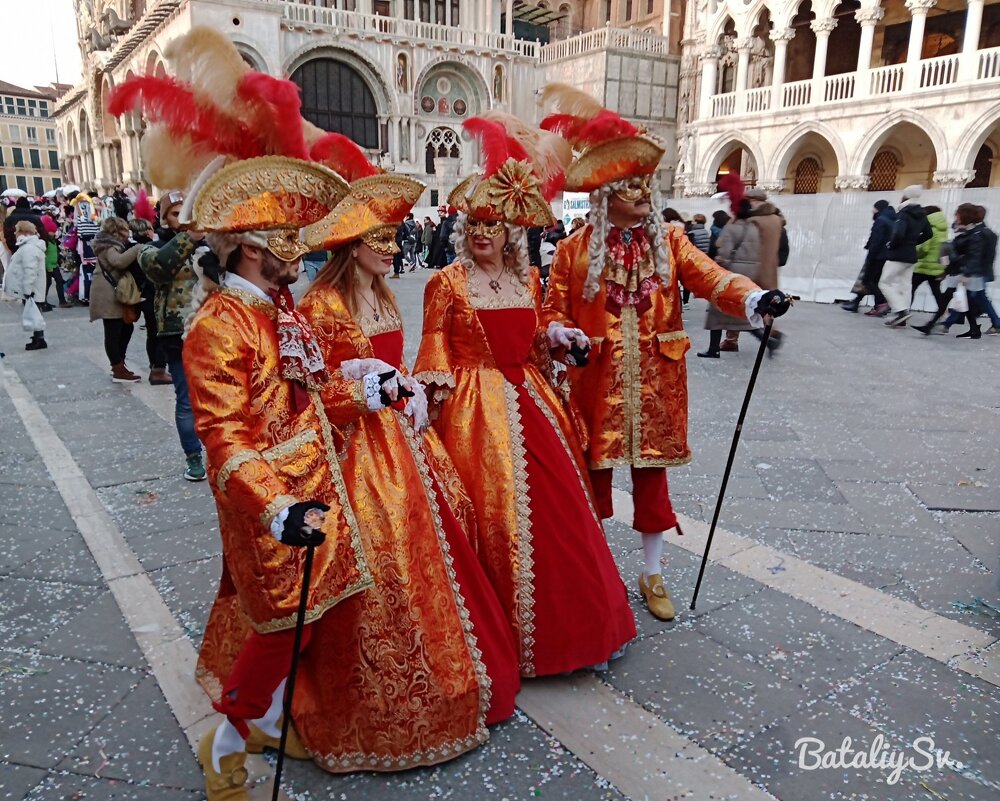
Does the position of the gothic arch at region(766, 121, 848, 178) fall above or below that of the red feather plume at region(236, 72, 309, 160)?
above

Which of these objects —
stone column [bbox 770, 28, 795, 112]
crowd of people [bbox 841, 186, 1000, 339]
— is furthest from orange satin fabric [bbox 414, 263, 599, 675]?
stone column [bbox 770, 28, 795, 112]

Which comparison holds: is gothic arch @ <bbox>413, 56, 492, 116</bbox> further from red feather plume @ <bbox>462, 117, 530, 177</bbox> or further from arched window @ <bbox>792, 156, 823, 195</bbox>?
red feather plume @ <bbox>462, 117, 530, 177</bbox>

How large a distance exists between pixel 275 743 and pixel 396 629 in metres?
0.60

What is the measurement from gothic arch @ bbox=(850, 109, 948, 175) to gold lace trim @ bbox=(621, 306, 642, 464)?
70.6 feet

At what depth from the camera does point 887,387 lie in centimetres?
734

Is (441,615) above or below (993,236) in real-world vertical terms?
below

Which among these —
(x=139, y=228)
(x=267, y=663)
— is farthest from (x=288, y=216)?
A: (x=139, y=228)

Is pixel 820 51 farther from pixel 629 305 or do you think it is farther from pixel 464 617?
pixel 464 617

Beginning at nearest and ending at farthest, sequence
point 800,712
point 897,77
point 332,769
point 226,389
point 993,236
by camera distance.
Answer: point 226,389 → point 332,769 → point 800,712 → point 993,236 → point 897,77

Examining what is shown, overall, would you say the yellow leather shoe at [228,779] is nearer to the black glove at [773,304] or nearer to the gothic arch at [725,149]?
the black glove at [773,304]

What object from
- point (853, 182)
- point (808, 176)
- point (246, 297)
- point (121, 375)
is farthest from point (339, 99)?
point (246, 297)

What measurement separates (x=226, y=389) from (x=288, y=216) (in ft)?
1.58

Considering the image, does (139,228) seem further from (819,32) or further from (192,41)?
(819,32)

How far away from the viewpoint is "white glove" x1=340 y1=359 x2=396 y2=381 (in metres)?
2.22
